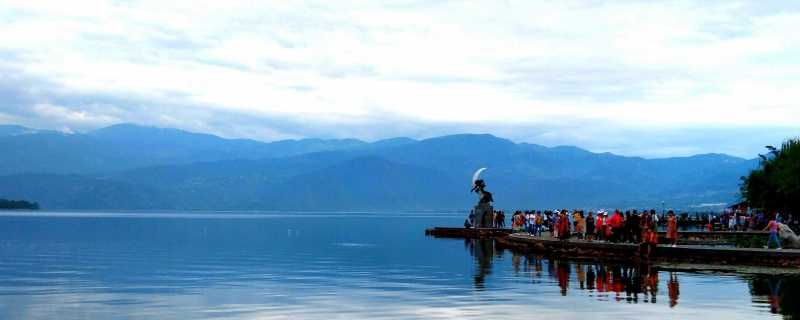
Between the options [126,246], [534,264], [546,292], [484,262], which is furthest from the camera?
[126,246]

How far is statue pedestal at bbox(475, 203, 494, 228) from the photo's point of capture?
94938 millimetres

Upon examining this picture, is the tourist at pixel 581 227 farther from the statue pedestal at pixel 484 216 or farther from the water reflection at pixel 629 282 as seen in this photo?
the statue pedestal at pixel 484 216

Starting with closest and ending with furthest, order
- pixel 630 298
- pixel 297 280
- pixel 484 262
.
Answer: pixel 630 298 < pixel 297 280 < pixel 484 262

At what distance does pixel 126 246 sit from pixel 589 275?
44706 millimetres

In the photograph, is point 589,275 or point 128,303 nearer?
point 128,303

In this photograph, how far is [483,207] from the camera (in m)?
95.4

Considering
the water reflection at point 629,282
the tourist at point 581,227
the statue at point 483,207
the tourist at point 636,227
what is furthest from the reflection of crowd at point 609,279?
the statue at point 483,207

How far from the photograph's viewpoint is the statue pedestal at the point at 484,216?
3738 inches

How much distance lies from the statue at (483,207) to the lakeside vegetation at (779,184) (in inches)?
984

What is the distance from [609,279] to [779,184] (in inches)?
1874

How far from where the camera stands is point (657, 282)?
37781 millimetres

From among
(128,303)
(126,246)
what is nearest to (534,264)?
(128,303)

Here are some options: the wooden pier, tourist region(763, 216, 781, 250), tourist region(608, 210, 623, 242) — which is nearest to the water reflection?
the wooden pier

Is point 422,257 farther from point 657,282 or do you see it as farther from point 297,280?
point 657,282
